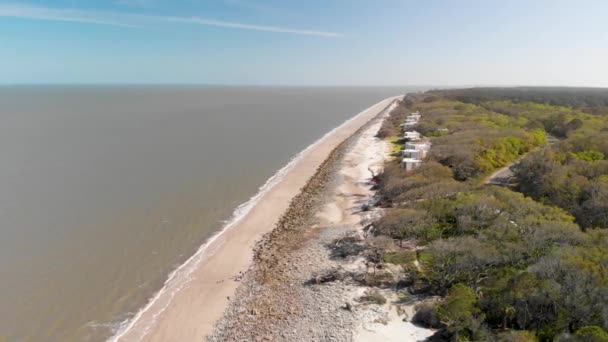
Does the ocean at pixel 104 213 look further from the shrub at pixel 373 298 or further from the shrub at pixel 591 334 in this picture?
the shrub at pixel 591 334

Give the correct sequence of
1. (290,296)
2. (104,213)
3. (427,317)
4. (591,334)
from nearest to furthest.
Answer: (591,334) < (427,317) < (290,296) < (104,213)

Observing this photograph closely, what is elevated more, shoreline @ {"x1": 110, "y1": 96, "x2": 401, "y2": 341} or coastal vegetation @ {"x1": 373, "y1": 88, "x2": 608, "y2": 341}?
coastal vegetation @ {"x1": 373, "y1": 88, "x2": 608, "y2": 341}

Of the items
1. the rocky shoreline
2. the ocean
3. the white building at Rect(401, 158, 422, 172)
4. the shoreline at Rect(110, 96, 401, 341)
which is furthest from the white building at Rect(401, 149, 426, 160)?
the rocky shoreline

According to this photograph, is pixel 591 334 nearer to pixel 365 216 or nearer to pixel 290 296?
pixel 290 296

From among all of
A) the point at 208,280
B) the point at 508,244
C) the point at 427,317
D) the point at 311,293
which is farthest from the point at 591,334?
the point at 208,280

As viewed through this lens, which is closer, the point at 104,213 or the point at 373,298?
the point at 373,298

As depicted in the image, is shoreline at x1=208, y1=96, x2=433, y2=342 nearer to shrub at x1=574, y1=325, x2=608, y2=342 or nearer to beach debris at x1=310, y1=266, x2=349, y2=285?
beach debris at x1=310, y1=266, x2=349, y2=285

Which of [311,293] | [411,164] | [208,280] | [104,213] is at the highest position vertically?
[411,164]
